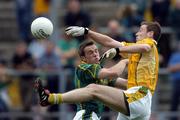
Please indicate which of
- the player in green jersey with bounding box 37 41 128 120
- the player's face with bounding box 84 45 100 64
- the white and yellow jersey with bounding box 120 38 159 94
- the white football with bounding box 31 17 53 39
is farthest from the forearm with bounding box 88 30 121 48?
the white football with bounding box 31 17 53 39

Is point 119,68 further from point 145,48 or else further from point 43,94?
point 43,94

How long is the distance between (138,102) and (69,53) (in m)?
6.56

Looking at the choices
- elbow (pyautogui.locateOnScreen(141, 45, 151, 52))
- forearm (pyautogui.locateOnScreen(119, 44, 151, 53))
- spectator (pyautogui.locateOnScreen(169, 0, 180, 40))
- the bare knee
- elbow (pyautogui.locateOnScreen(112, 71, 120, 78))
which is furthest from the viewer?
spectator (pyautogui.locateOnScreen(169, 0, 180, 40))

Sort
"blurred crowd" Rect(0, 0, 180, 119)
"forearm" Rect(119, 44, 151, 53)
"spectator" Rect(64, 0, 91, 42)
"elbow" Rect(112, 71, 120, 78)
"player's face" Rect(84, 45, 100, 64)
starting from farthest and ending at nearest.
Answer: "spectator" Rect(64, 0, 91, 42)
"blurred crowd" Rect(0, 0, 180, 119)
"player's face" Rect(84, 45, 100, 64)
"elbow" Rect(112, 71, 120, 78)
"forearm" Rect(119, 44, 151, 53)

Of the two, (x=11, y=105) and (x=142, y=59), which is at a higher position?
(x=142, y=59)

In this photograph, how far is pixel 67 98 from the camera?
1578cm

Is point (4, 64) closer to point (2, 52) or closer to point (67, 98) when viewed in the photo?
point (2, 52)

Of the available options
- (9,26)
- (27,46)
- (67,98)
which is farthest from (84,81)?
(9,26)

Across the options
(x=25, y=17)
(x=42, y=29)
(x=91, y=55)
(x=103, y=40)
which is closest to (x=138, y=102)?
(x=91, y=55)

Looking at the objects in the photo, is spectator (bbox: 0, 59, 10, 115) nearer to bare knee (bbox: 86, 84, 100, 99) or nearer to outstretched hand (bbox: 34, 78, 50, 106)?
outstretched hand (bbox: 34, 78, 50, 106)

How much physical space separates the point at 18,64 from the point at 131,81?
695 centimetres

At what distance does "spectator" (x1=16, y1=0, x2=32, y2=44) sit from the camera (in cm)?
2448

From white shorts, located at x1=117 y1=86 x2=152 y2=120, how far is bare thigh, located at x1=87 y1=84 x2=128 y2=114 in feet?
0.39

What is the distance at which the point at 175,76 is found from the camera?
71.7 ft
